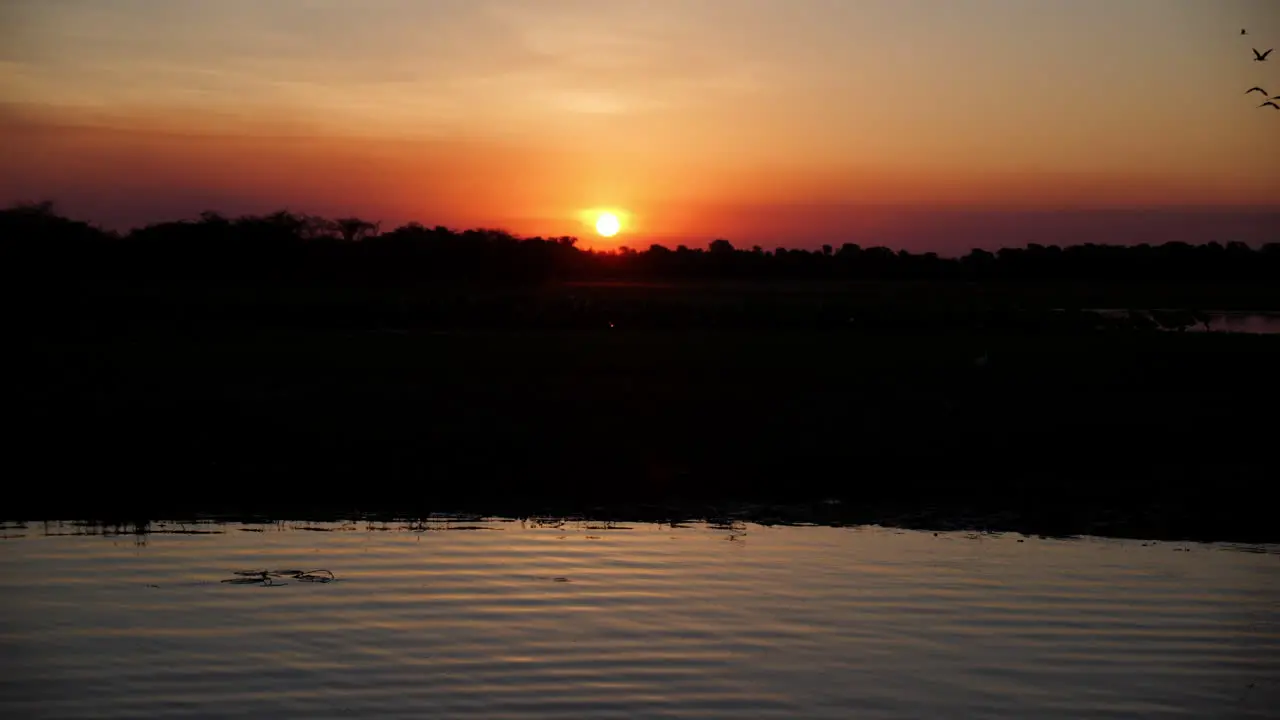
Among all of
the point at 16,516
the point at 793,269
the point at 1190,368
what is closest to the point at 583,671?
the point at 16,516

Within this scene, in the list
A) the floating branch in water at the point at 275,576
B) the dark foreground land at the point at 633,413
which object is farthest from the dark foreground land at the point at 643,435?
the floating branch in water at the point at 275,576

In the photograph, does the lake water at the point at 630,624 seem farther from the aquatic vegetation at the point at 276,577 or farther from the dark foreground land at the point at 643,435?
the dark foreground land at the point at 643,435

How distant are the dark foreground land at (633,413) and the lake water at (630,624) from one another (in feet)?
6.07

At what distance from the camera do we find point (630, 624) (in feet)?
39.1

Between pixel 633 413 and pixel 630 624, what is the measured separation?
1367 cm

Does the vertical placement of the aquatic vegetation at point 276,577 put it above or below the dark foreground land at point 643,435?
below

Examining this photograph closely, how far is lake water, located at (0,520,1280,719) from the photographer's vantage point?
32.8ft

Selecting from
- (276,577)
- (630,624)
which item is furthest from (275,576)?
(630,624)

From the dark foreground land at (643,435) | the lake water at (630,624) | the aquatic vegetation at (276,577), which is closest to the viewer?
the lake water at (630,624)

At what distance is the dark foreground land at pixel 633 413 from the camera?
1802 cm

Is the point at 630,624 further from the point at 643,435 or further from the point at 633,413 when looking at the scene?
the point at 633,413

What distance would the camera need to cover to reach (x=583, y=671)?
10578mm

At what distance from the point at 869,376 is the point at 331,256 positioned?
7017 centimetres

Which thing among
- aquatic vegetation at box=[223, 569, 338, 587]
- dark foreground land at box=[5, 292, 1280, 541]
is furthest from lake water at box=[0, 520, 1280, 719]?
dark foreground land at box=[5, 292, 1280, 541]
